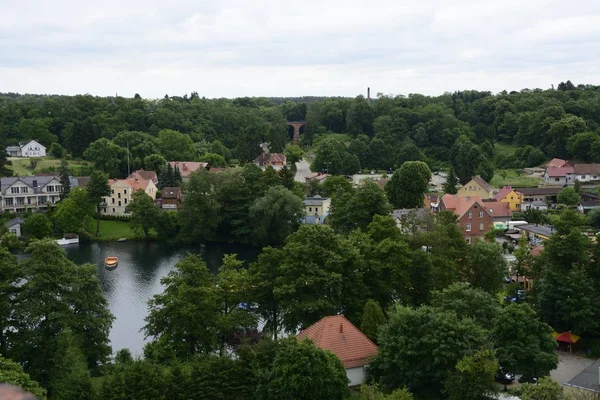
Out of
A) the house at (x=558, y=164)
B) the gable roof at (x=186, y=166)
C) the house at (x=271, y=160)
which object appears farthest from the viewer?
the house at (x=271, y=160)

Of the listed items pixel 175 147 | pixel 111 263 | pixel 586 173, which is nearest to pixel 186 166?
pixel 175 147

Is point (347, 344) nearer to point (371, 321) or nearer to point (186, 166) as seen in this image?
point (371, 321)

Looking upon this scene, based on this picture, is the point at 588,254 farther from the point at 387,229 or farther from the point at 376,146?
the point at 376,146

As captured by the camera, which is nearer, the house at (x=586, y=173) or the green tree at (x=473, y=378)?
the green tree at (x=473, y=378)

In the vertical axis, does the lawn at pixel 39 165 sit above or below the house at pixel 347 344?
above

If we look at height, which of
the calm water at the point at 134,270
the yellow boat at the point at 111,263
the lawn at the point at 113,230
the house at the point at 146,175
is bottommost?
the calm water at the point at 134,270

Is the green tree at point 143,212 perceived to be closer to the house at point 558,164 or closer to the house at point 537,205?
the house at point 537,205

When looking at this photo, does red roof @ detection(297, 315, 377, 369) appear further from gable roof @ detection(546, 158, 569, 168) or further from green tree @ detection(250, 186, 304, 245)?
gable roof @ detection(546, 158, 569, 168)

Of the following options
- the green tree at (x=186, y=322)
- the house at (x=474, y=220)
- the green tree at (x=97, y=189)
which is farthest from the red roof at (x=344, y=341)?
the green tree at (x=97, y=189)
